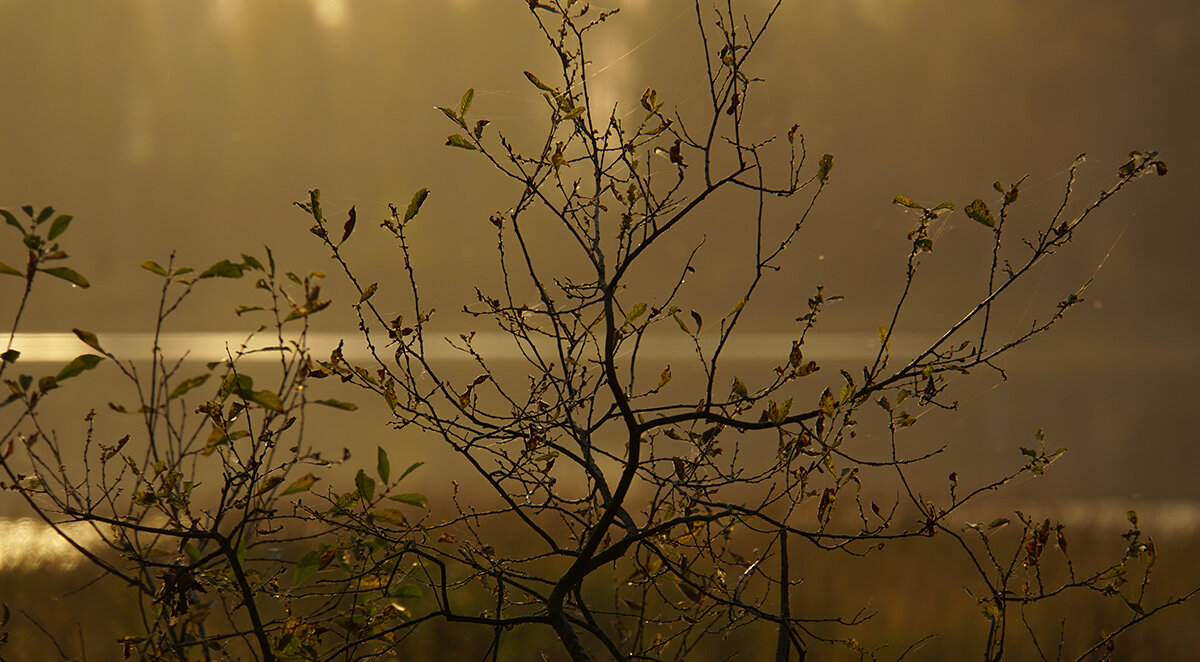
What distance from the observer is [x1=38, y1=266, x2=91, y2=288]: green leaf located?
142cm

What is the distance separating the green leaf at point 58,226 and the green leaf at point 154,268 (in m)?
0.14

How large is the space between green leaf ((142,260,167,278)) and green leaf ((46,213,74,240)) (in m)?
0.14

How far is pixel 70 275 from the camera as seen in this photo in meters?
1.44

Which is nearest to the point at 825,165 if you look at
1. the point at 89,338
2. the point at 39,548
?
the point at 89,338

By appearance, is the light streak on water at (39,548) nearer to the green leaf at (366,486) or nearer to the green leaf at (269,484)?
the green leaf at (269,484)

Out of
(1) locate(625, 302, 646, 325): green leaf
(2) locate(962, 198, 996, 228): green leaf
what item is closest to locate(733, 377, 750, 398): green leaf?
(1) locate(625, 302, 646, 325): green leaf

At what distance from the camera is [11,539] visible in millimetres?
6035

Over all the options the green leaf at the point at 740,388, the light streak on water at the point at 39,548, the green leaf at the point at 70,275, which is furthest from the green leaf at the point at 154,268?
the light streak on water at the point at 39,548

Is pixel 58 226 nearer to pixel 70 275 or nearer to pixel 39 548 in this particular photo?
pixel 70 275

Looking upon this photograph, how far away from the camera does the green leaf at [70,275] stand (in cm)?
142

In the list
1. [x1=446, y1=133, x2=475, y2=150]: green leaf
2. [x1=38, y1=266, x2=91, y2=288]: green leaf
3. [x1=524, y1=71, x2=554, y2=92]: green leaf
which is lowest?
[x1=38, y1=266, x2=91, y2=288]: green leaf

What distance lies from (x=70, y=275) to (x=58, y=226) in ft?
0.30

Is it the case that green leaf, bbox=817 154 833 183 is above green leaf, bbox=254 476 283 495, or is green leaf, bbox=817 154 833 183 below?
above

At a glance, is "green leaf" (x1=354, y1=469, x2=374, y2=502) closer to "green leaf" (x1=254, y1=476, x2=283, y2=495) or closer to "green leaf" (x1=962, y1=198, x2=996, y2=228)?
"green leaf" (x1=254, y1=476, x2=283, y2=495)
